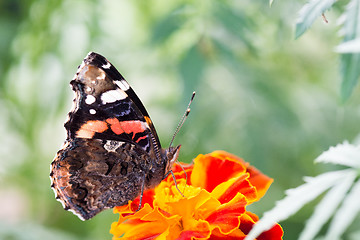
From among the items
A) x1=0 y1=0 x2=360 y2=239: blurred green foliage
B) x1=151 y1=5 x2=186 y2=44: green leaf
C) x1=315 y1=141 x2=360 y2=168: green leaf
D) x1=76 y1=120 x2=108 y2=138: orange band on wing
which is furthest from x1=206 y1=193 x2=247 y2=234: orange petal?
x1=151 y1=5 x2=186 y2=44: green leaf

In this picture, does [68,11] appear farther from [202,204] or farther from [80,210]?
[202,204]

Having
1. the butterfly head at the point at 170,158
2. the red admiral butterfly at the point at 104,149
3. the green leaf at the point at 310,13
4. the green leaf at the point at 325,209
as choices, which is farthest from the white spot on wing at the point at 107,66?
the green leaf at the point at 325,209

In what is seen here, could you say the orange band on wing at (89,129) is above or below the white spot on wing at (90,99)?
below

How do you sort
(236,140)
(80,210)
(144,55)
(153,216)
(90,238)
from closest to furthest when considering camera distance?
(153,216)
(80,210)
(236,140)
(144,55)
(90,238)

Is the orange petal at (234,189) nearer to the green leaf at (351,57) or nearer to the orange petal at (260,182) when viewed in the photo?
the orange petal at (260,182)

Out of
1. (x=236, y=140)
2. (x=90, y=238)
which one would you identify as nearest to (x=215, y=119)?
(x=236, y=140)

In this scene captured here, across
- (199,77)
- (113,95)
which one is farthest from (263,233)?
(199,77)

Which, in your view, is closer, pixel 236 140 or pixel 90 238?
pixel 236 140

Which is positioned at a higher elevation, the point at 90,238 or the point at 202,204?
the point at 202,204
